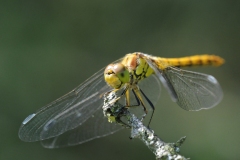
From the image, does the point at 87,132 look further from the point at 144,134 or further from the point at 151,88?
the point at 144,134

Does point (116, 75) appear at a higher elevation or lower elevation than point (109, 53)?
lower

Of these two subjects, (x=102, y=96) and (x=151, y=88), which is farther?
(x=151, y=88)

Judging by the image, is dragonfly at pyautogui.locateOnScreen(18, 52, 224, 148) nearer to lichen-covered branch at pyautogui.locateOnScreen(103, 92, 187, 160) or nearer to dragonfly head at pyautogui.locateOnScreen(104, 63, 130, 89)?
dragonfly head at pyautogui.locateOnScreen(104, 63, 130, 89)

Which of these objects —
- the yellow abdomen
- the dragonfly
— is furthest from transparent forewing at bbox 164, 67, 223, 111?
the yellow abdomen

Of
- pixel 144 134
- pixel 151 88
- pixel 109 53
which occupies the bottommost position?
pixel 144 134


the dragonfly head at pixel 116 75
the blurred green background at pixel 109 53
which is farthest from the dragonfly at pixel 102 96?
the blurred green background at pixel 109 53

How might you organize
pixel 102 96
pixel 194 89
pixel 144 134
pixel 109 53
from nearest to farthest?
1. pixel 144 134
2. pixel 194 89
3. pixel 102 96
4. pixel 109 53

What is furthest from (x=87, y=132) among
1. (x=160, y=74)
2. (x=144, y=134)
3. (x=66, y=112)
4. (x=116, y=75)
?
(x=144, y=134)

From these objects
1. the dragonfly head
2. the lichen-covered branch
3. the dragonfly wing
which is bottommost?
the lichen-covered branch
